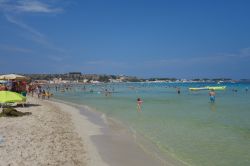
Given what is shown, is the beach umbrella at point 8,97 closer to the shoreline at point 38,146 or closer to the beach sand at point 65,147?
the beach sand at point 65,147

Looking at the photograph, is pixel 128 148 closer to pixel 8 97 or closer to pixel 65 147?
pixel 65 147

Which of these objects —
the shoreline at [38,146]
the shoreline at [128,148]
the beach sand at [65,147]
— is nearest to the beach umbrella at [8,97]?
the beach sand at [65,147]

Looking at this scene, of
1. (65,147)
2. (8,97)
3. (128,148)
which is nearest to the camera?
(65,147)

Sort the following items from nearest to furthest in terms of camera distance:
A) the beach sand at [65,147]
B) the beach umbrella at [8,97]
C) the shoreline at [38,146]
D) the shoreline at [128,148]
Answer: the shoreline at [38,146], the beach sand at [65,147], the shoreline at [128,148], the beach umbrella at [8,97]

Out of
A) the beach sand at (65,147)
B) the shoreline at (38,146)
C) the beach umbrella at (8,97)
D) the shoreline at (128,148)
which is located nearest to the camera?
the shoreline at (38,146)

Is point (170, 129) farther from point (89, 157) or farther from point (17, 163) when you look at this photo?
point (17, 163)

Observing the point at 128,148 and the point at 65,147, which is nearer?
the point at 65,147

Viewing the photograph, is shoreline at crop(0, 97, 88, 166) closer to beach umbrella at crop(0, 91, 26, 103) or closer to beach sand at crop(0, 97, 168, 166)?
beach sand at crop(0, 97, 168, 166)

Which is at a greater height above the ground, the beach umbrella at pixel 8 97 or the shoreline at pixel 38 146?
the beach umbrella at pixel 8 97

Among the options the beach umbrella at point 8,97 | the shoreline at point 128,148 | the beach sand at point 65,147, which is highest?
the beach umbrella at point 8,97

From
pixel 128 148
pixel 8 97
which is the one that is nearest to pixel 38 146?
pixel 128 148

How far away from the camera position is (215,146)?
13586 millimetres

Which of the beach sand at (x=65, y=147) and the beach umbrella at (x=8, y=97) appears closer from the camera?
the beach sand at (x=65, y=147)

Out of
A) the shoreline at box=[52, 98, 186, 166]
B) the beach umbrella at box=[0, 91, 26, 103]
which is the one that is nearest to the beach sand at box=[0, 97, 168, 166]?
the shoreline at box=[52, 98, 186, 166]
